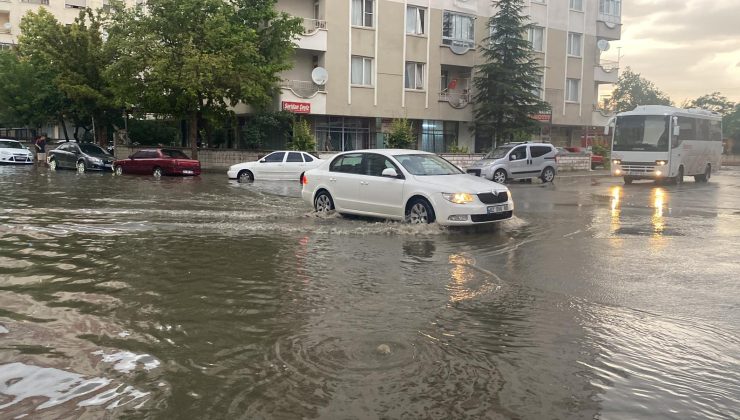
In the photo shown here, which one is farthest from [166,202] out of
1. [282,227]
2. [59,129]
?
[59,129]

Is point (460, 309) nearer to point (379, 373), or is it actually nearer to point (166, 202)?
point (379, 373)

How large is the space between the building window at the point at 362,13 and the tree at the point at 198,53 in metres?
5.10

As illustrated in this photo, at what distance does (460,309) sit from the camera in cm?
629

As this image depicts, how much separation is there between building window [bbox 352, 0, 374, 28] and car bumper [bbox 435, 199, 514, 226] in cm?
2759

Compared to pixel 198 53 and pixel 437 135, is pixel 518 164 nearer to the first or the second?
pixel 437 135

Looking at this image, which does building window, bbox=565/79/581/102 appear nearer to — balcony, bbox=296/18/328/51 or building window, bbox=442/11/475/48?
building window, bbox=442/11/475/48

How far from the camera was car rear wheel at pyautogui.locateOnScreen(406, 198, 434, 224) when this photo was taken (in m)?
11.7

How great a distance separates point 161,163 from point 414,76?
1746 cm

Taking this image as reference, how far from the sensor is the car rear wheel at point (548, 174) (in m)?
28.9

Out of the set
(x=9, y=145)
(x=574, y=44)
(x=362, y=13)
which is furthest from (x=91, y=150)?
(x=574, y=44)

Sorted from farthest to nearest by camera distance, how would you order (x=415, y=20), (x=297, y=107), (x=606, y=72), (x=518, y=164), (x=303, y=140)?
(x=606, y=72)
(x=415, y=20)
(x=297, y=107)
(x=303, y=140)
(x=518, y=164)

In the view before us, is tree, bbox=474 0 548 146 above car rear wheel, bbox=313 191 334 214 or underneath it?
above

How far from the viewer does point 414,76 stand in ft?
129

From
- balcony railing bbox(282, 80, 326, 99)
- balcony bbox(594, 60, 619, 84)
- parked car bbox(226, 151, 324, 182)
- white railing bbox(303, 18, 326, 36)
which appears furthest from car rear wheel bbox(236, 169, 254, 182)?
balcony bbox(594, 60, 619, 84)
